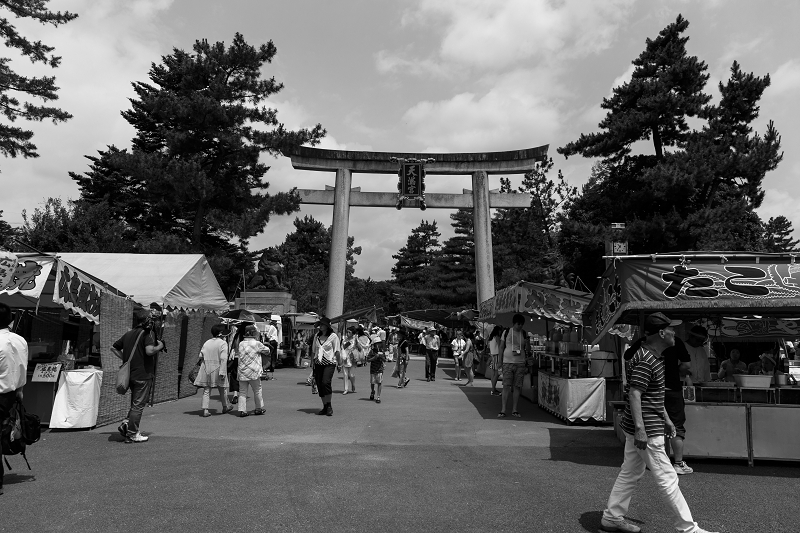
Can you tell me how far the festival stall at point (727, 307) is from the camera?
743 centimetres

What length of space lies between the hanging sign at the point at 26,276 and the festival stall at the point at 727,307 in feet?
26.8

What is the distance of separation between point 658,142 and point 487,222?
26.2 ft

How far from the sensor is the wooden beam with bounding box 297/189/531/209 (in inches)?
1118

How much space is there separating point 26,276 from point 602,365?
9.76 metres

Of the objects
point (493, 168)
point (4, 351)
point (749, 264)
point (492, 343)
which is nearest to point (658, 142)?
point (493, 168)

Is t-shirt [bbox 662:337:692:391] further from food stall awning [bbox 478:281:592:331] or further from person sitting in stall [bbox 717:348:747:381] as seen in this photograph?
food stall awning [bbox 478:281:592:331]

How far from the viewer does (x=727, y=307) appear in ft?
24.5

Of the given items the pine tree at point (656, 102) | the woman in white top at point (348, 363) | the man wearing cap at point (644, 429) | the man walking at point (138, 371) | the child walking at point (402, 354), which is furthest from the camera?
the pine tree at point (656, 102)

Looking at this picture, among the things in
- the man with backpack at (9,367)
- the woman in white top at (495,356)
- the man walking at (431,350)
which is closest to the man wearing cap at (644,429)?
the man with backpack at (9,367)

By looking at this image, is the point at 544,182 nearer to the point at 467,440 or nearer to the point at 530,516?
the point at 467,440

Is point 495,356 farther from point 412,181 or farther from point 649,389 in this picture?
point 412,181

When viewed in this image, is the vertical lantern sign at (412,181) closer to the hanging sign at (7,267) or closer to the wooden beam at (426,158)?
the wooden beam at (426,158)

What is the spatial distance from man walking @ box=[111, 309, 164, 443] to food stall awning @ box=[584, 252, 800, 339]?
6.28 meters

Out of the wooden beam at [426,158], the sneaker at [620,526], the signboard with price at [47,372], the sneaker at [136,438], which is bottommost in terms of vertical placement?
the sneaker at [136,438]
